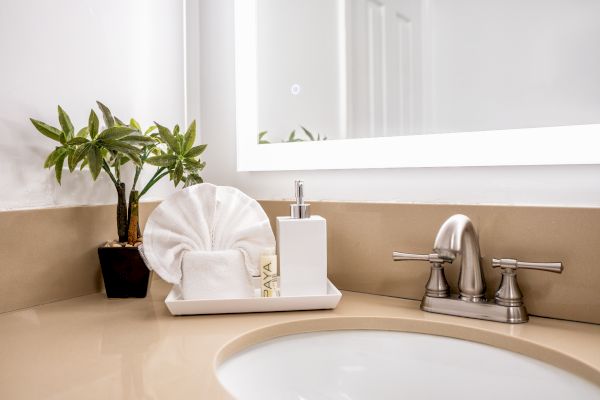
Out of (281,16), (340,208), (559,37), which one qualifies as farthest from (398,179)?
(281,16)

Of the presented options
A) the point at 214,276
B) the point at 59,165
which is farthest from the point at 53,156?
the point at 214,276

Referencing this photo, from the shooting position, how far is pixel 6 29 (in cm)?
88

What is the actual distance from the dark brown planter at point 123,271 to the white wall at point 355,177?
0.32 metres

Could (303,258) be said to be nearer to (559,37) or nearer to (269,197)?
(269,197)

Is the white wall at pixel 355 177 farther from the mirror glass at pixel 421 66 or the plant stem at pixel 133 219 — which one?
the plant stem at pixel 133 219

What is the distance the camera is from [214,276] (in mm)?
872

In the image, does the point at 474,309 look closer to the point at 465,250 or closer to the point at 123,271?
the point at 465,250

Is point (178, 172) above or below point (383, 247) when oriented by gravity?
above

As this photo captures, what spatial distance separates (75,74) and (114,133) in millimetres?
188

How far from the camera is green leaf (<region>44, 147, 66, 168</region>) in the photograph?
2.93 ft

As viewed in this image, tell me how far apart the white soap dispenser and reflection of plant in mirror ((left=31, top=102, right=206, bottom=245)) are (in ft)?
0.97

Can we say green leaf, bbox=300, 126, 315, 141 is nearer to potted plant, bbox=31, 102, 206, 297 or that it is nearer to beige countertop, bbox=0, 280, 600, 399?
potted plant, bbox=31, 102, 206, 297

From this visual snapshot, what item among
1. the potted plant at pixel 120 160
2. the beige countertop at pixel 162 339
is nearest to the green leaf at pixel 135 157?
the potted plant at pixel 120 160

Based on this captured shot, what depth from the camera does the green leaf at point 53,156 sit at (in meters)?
0.89
